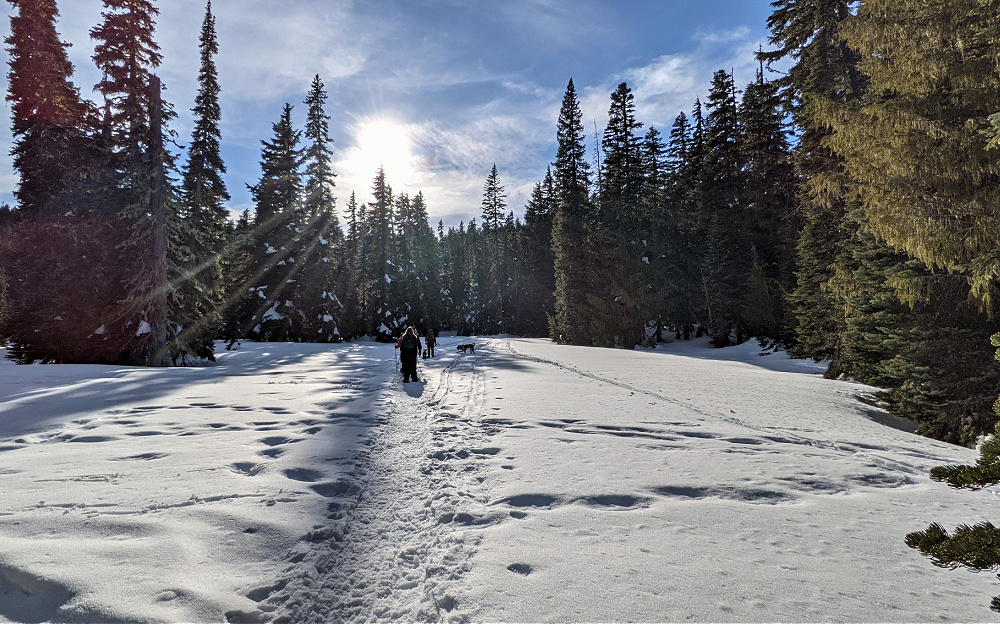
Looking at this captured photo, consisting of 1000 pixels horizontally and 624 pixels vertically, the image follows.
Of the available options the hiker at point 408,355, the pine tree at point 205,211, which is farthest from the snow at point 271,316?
the hiker at point 408,355

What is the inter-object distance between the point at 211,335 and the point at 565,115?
35.9 m

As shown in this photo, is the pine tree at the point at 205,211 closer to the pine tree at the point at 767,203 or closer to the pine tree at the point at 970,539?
the pine tree at the point at 970,539

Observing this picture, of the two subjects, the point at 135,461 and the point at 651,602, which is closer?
the point at 651,602

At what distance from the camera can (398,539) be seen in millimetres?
3330

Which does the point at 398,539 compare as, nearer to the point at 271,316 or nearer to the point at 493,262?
the point at 271,316

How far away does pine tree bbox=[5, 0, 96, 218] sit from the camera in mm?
14188

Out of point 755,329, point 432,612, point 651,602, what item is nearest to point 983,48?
point 651,602

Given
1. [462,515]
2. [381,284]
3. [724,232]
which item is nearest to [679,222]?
[724,232]

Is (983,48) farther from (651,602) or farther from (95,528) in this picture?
(95,528)

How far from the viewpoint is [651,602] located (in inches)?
97.9

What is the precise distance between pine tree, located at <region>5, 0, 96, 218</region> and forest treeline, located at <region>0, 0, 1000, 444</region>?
7 cm

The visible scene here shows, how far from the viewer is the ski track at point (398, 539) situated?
8.35 feet

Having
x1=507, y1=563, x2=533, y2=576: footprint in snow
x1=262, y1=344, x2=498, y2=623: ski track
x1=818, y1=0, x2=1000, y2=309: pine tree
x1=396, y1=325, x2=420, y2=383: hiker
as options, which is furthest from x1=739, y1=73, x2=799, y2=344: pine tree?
x1=507, y1=563, x2=533, y2=576: footprint in snow

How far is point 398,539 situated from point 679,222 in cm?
3611
